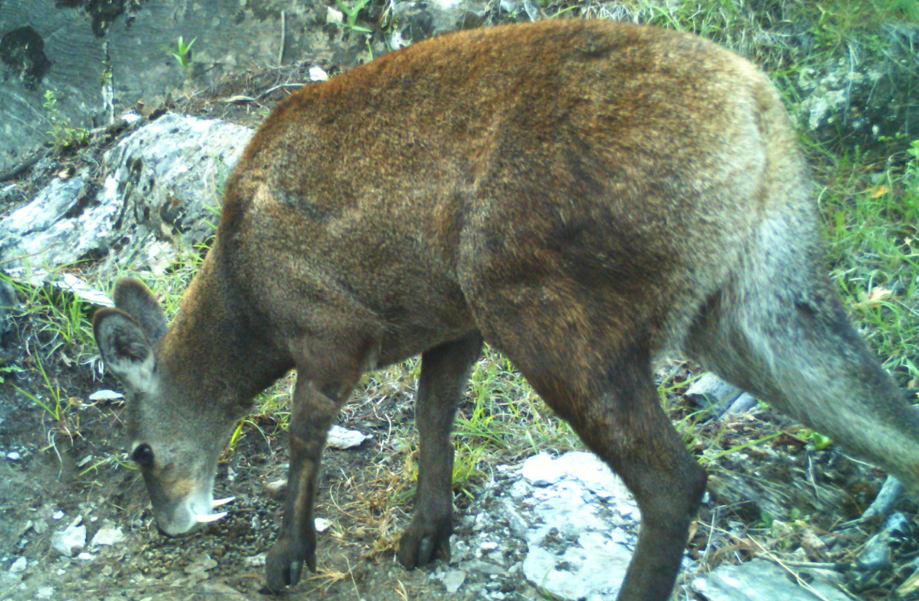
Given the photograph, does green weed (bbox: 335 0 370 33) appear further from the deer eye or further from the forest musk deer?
the deer eye

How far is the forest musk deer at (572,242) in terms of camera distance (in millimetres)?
2535

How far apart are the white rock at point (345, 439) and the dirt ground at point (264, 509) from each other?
0.13ft

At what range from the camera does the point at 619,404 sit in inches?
104

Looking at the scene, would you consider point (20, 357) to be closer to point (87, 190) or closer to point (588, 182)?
point (87, 190)

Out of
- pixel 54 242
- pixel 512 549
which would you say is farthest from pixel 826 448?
pixel 54 242

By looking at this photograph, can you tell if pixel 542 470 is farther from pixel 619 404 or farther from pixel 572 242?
pixel 572 242

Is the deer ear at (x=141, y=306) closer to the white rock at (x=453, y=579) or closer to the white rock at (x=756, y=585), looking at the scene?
the white rock at (x=453, y=579)

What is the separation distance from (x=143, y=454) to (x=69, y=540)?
64 centimetres

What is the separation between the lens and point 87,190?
19.6 ft

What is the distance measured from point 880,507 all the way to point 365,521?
222 cm

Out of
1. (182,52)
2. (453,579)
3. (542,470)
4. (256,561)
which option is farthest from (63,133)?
(453,579)

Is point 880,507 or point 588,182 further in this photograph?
point 880,507

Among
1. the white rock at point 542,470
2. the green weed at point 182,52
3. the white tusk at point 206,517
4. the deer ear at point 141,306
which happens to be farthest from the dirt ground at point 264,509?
the green weed at point 182,52

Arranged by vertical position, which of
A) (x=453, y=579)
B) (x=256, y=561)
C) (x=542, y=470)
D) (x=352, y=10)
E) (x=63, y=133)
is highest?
(x=352, y=10)
